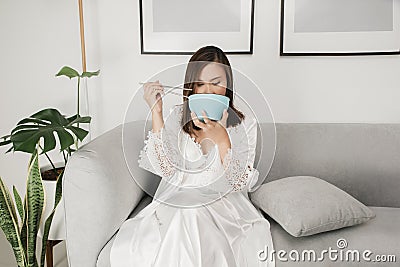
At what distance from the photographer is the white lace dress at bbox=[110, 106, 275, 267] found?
1.68 metres

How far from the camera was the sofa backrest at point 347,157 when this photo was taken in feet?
7.59

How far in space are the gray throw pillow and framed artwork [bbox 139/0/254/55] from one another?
911 mm

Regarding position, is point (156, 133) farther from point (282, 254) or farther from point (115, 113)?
point (115, 113)

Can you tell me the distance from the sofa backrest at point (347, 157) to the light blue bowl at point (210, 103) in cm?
58

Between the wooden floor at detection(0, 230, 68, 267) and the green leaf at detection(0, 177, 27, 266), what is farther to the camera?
the wooden floor at detection(0, 230, 68, 267)

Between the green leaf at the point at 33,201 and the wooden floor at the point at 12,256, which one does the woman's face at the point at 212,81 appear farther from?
the wooden floor at the point at 12,256

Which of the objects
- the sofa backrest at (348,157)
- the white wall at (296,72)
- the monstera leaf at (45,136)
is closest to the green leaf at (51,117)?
the monstera leaf at (45,136)

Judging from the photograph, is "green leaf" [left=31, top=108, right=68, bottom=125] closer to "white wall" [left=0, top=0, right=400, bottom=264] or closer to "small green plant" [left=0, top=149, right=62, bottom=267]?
"small green plant" [left=0, top=149, right=62, bottom=267]

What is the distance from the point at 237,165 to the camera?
6.05ft

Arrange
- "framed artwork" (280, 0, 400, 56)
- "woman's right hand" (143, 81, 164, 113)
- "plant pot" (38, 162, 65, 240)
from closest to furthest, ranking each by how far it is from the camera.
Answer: "woman's right hand" (143, 81, 164, 113) < "plant pot" (38, 162, 65, 240) < "framed artwork" (280, 0, 400, 56)

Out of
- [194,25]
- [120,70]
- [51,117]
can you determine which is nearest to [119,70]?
[120,70]

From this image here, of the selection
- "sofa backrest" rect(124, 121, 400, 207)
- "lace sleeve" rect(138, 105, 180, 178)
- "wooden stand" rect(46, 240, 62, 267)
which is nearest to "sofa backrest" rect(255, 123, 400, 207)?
"sofa backrest" rect(124, 121, 400, 207)

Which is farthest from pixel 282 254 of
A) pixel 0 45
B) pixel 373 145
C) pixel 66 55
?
pixel 0 45

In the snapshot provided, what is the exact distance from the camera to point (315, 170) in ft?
7.74
